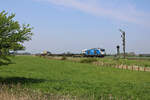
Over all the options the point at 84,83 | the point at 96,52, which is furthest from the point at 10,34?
the point at 96,52

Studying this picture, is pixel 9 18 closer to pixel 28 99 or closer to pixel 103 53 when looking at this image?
pixel 28 99

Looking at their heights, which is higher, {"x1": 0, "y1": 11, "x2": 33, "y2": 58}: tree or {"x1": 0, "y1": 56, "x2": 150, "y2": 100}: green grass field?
{"x1": 0, "y1": 11, "x2": 33, "y2": 58}: tree

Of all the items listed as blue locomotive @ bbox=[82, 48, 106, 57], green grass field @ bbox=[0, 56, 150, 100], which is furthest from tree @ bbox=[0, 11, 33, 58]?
blue locomotive @ bbox=[82, 48, 106, 57]

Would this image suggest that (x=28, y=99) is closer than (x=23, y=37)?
Yes

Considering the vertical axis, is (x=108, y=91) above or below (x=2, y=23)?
below

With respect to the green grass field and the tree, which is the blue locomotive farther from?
the tree

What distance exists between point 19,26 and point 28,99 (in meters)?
7.30

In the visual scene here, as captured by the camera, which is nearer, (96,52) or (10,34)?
(10,34)

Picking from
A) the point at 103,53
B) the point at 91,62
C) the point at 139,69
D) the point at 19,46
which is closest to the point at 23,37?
the point at 19,46

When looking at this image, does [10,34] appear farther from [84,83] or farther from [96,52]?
[96,52]

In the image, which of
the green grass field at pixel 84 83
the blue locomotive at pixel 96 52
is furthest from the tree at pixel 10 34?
the blue locomotive at pixel 96 52

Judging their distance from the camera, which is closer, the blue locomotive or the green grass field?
the green grass field

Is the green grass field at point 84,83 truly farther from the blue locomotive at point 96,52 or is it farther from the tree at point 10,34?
Answer: the blue locomotive at point 96,52

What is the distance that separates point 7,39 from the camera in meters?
14.9
